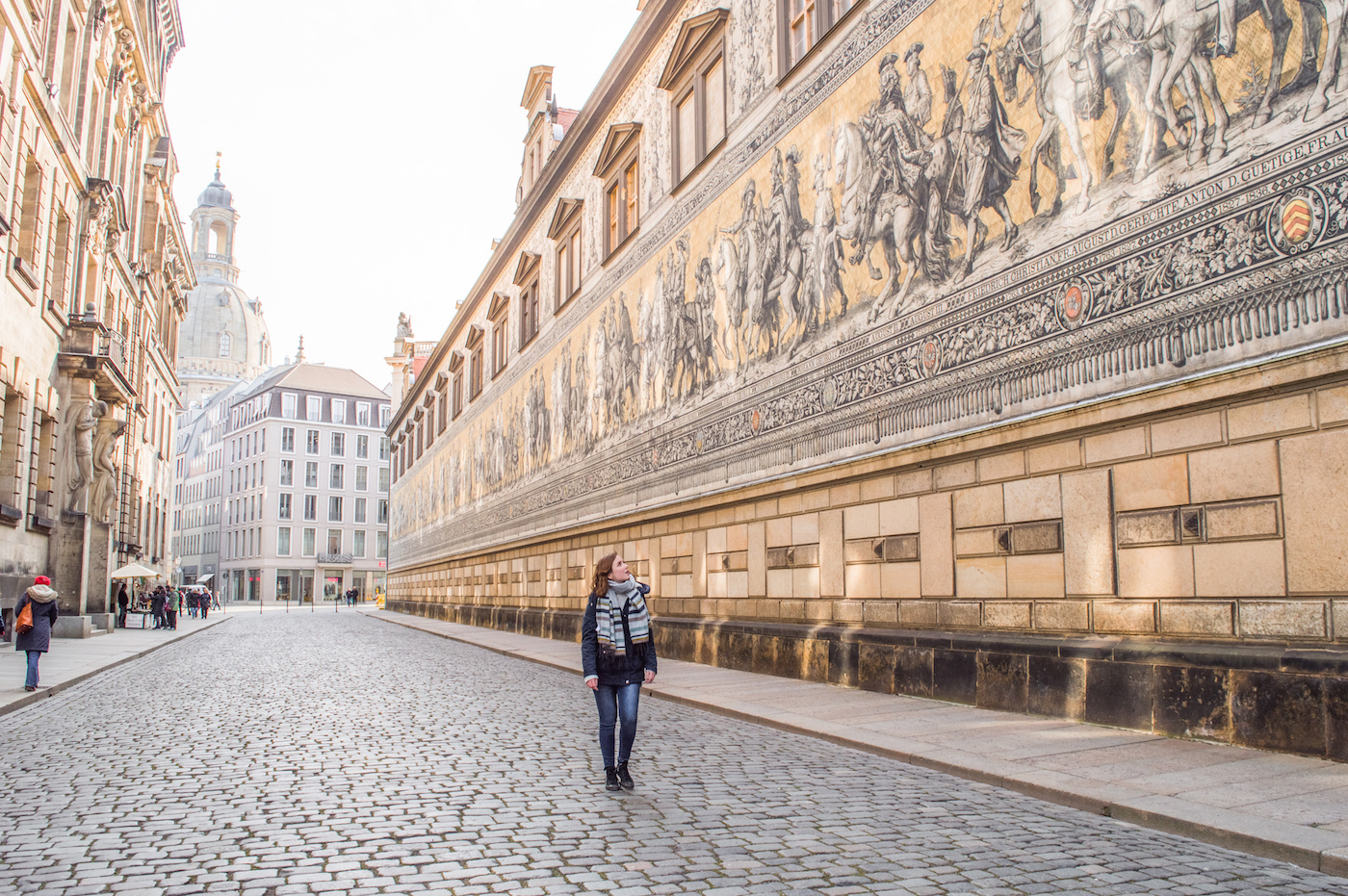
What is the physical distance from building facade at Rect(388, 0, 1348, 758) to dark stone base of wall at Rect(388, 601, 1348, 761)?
3cm

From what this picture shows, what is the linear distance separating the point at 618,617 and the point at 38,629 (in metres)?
9.66

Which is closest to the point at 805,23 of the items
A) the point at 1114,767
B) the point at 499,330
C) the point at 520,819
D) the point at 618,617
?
the point at 618,617

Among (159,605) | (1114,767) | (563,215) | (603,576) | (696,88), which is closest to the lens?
(1114,767)

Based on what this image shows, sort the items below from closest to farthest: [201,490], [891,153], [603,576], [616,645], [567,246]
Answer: [616,645] → [603,576] → [891,153] → [567,246] → [201,490]

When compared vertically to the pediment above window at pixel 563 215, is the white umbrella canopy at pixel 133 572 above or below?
below

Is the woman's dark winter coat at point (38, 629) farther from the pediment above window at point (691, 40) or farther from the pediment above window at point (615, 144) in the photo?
the pediment above window at point (615, 144)

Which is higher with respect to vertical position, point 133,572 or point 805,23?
point 805,23

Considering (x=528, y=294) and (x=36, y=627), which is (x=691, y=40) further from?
(x=528, y=294)

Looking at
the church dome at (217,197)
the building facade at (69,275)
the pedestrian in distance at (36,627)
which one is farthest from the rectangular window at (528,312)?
the church dome at (217,197)

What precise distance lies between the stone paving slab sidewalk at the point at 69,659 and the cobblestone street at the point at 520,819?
2.24 metres

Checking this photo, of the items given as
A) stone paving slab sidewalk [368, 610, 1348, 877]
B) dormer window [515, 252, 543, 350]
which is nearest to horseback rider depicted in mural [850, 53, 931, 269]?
stone paving slab sidewalk [368, 610, 1348, 877]

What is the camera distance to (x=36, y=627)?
12.9m

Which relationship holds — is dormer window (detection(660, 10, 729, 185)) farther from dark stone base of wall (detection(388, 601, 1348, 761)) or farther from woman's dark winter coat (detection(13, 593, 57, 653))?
woman's dark winter coat (detection(13, 593, 57, 653))

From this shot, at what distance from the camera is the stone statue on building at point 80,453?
24828mm
